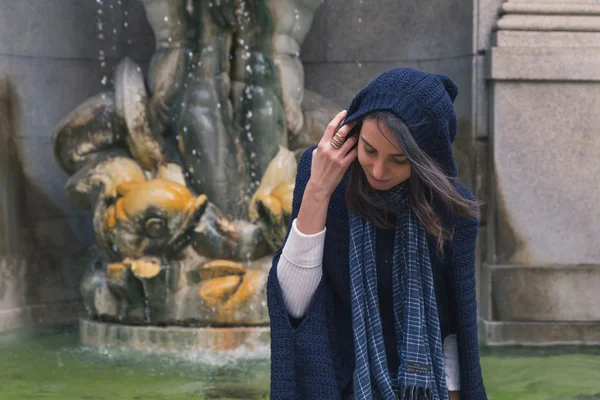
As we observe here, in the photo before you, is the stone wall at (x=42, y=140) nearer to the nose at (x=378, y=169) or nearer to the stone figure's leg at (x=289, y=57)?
the stone figure's leg at (x=289, y=57)

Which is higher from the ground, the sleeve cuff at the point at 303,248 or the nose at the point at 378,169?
the nose at the point at 378,169

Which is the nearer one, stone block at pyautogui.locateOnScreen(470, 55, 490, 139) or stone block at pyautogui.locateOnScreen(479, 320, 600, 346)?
stone block at pyautogui.locateOnScreen(479, 320, 600, 346)

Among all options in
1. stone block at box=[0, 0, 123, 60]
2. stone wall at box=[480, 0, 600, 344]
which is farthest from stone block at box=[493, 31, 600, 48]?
stone block at box=[0, 0, 123, 60]

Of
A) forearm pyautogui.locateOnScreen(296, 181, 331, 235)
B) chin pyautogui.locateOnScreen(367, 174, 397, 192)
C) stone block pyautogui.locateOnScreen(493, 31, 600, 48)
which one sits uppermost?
stone block pyautogui.locateOnScreen(493, 31, 600, 48)

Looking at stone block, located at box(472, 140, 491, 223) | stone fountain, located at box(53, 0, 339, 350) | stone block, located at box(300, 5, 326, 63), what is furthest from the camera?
stone block, located at box(300, 5, 326, 63)

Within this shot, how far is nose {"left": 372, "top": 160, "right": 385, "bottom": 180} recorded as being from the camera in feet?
7.11

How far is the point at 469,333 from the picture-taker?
7.53 ft

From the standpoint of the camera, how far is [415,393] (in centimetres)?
220

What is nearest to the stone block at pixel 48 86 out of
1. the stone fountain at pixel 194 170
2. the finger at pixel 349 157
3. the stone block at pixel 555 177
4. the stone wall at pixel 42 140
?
the stone wall at pixel 42 140

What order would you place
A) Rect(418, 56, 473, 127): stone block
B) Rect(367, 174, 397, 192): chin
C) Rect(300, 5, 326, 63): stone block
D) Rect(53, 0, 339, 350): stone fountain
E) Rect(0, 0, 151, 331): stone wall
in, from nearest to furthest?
Rect(367, 174, 397, 192): chin
Rect(53, 0, 339, 350): stone fountain
Rect(418, 56, 473, 127): stone block
Rect(0, 0, 151, 331): stone wall
Rect(300, 5, 326, 63): stone block

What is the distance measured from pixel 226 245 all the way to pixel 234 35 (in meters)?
1.33

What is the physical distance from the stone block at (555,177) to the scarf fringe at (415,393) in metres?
4.07

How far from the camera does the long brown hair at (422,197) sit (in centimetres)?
214

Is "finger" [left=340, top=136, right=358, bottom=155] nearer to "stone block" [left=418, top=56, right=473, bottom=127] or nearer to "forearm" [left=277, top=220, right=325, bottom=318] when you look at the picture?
"forearm" [left=277, top=220, right=325, bottom=318]
